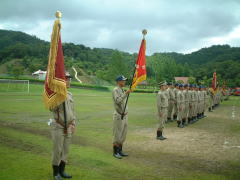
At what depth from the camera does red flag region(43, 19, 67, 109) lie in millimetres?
5727

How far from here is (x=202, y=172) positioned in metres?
6.87

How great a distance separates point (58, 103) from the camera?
5711 mm

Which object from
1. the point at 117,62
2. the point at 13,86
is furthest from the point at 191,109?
the point at 117,62

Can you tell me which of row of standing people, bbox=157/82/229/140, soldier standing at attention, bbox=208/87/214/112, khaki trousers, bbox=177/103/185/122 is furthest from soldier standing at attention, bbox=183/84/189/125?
soldier standing at attention, bbox=208/87/214/112

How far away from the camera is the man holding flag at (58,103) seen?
227 inches

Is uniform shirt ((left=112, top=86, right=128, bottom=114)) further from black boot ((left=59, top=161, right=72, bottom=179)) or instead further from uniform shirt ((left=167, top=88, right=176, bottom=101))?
uniform shirt ((left=167, top=88, right=176, bottom=101))

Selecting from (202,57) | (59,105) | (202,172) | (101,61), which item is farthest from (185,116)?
(202,57)

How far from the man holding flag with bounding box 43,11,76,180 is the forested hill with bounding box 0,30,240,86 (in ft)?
205

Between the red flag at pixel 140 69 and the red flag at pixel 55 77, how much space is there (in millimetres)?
2905

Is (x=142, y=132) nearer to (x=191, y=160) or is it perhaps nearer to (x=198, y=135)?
(x=198, y=135)

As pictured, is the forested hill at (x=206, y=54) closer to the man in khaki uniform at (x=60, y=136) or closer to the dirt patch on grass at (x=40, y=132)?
the dirt patch on grass at (x=40, y=132)

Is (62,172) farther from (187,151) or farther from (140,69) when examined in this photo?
(187,151)

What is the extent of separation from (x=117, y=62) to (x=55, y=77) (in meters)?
88.5

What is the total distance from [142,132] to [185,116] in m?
3.95
